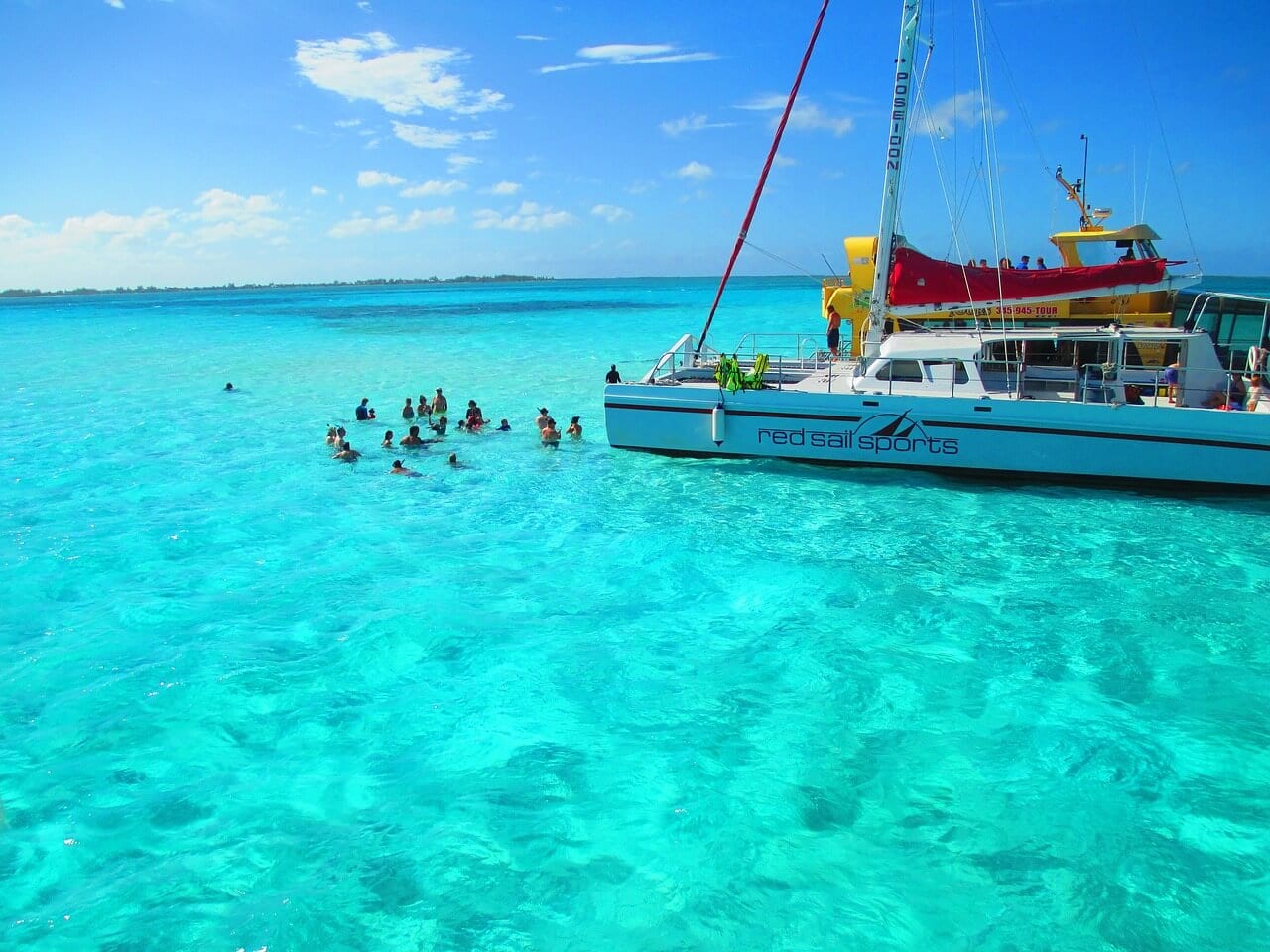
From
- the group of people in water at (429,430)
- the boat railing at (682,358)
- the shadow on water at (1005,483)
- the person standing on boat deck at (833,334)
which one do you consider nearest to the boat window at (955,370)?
the shadow on water at (1005,483)

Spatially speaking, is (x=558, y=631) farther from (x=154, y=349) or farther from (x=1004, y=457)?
(x=154, y=349)

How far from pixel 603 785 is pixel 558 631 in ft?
9.40

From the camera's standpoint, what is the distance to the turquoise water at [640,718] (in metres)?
5.57

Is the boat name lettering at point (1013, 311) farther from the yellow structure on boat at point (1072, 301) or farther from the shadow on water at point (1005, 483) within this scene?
the shadow on water at point (1005, 483)

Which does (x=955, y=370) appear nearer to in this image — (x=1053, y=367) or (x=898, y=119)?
(x=1053, y=367)

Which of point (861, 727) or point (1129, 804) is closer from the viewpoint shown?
point (1129, 804)

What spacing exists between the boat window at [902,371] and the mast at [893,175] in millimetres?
626

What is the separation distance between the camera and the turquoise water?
557 centimetres

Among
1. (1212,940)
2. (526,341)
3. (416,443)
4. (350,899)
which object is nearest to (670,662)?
(350,899)

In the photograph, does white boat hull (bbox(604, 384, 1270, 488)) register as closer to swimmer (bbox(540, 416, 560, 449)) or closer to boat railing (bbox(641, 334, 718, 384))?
boat railing (bbox(641, 334, 718, 384))

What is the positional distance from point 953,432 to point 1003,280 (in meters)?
3.73

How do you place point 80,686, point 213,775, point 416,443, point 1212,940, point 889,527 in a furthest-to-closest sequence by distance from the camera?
1. point 416,443
2. point 889,527
3. point 80,686
4. point 213,775
5. point 1212,940

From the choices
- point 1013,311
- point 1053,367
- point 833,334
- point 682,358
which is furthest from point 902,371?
point 682,358

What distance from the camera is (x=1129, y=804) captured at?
6410 millimetres
